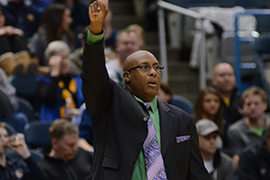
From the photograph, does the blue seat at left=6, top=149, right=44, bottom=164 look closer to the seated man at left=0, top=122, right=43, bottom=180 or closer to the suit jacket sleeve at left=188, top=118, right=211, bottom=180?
the seated man at left=0, top=122, right=43, bottom=180

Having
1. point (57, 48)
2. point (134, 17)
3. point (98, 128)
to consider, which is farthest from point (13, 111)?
point (134, 17)

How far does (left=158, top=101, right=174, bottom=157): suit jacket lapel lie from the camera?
261 centimetres

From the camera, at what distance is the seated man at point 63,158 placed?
461 cm

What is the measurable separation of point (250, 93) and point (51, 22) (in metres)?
2.84

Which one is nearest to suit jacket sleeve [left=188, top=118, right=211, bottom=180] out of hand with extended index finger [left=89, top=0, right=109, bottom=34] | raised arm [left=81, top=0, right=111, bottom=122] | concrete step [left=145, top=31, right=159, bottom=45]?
raised arm [left=81, top=0, right=111, bottom=122]

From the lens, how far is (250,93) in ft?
18.4

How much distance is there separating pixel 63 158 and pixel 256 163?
1.85 m

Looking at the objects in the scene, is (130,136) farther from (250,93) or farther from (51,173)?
(250,93)

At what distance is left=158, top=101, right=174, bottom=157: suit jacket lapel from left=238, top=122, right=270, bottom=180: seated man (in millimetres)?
2410

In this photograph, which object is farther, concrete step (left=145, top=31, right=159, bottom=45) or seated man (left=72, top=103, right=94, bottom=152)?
concrete step (left=145, top=31, right=159, bottom=45)

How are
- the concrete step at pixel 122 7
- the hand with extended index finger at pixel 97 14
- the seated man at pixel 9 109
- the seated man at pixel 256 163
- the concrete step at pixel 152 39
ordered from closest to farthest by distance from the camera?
the hand with extended index finger at pixel 97 14
the seated man at pixel 256 163
the seated man at pixel 9 109
the concrete step at pixel 152 39
the concrete step at pixel 122 7

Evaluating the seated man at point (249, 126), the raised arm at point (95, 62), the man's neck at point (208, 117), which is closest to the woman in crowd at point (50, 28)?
the man's neck at point (208, 117)

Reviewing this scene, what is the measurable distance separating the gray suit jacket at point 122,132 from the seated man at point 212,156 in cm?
197

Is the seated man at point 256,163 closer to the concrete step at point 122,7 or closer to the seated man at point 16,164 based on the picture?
the seated man at point 16,164
